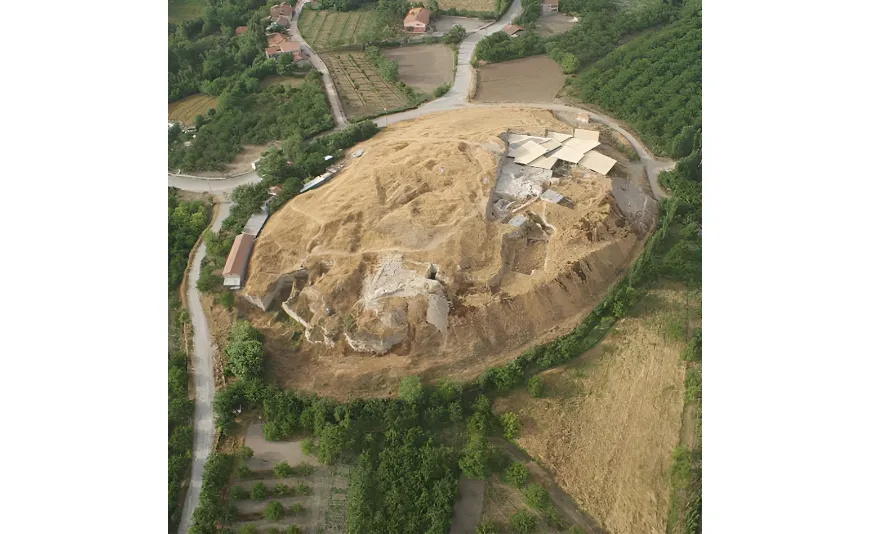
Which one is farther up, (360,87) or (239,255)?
(360,87)

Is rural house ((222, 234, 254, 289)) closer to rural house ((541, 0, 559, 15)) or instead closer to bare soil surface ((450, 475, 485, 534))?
bare soil surface ((450, 475, 485, 534))

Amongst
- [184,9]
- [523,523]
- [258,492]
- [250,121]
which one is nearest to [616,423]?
[523,523]

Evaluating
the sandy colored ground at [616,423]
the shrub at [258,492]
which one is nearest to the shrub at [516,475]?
the sandy colored ground at [616,423]

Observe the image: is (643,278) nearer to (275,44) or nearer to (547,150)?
(547,150)

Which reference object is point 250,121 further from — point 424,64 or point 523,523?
point 523,523

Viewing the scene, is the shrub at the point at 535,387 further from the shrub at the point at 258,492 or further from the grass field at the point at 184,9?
the grass field at the point at 184,9

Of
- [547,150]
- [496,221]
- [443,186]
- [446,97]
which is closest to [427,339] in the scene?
[496,221]
